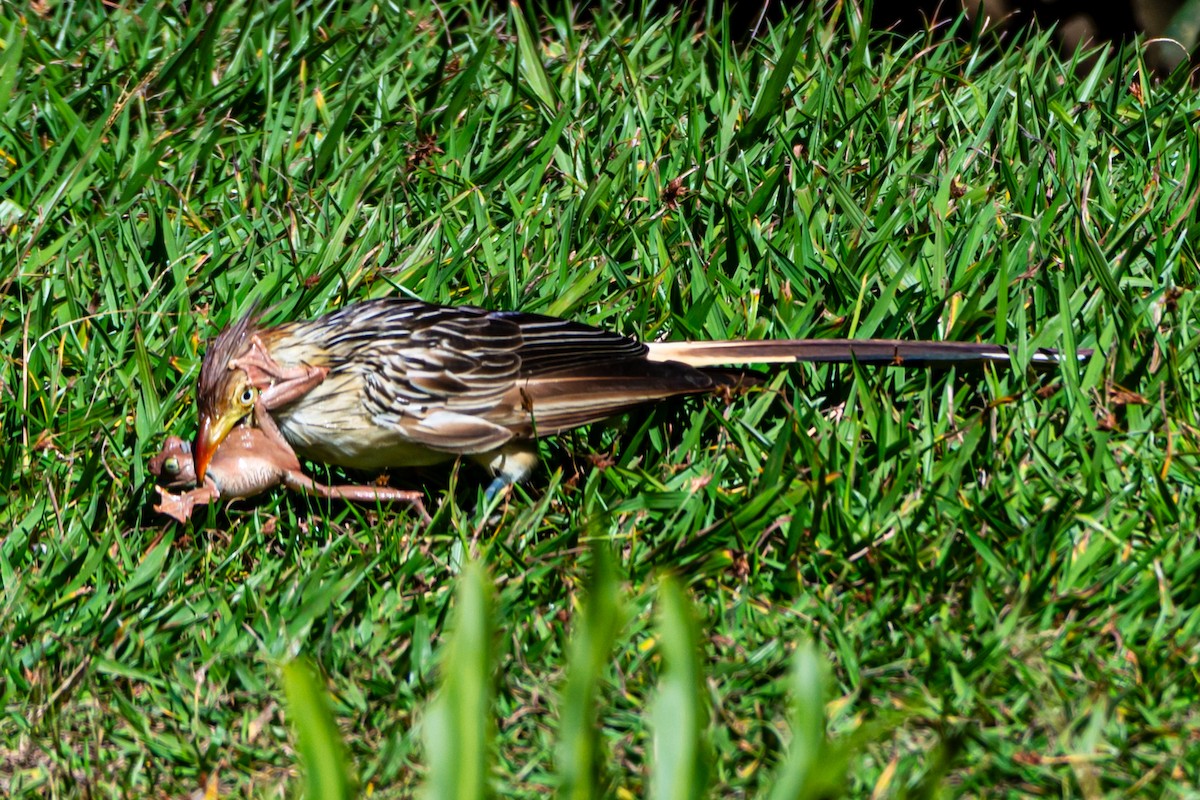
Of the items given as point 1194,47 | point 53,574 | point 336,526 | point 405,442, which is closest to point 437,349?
point 405,442

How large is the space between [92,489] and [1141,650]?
126 inches

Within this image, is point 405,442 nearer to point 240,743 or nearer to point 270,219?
point 240,743

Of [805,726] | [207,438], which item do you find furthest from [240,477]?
[805,726]

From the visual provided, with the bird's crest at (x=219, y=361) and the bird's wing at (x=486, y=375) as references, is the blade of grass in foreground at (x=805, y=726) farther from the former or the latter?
the bird's crest at (x=219, y=361)

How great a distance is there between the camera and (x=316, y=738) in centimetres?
237

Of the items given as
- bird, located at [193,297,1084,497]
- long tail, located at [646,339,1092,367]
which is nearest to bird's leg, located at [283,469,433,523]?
bird, located at [193,297,1084,497]

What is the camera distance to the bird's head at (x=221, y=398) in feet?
14.0

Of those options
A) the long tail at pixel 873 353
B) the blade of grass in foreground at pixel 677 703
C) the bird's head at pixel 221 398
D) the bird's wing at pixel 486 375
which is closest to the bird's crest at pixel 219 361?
the bird's head at pixel 221 398

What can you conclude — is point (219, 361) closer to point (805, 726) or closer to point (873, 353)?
point (873, 353)

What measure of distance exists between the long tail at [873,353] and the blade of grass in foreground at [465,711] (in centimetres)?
236

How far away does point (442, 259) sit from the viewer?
17.8ft

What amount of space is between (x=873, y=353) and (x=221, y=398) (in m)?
2.12

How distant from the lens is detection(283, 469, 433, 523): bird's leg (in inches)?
170

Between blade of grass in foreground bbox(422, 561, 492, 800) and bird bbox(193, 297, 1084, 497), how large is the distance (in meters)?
2.08
